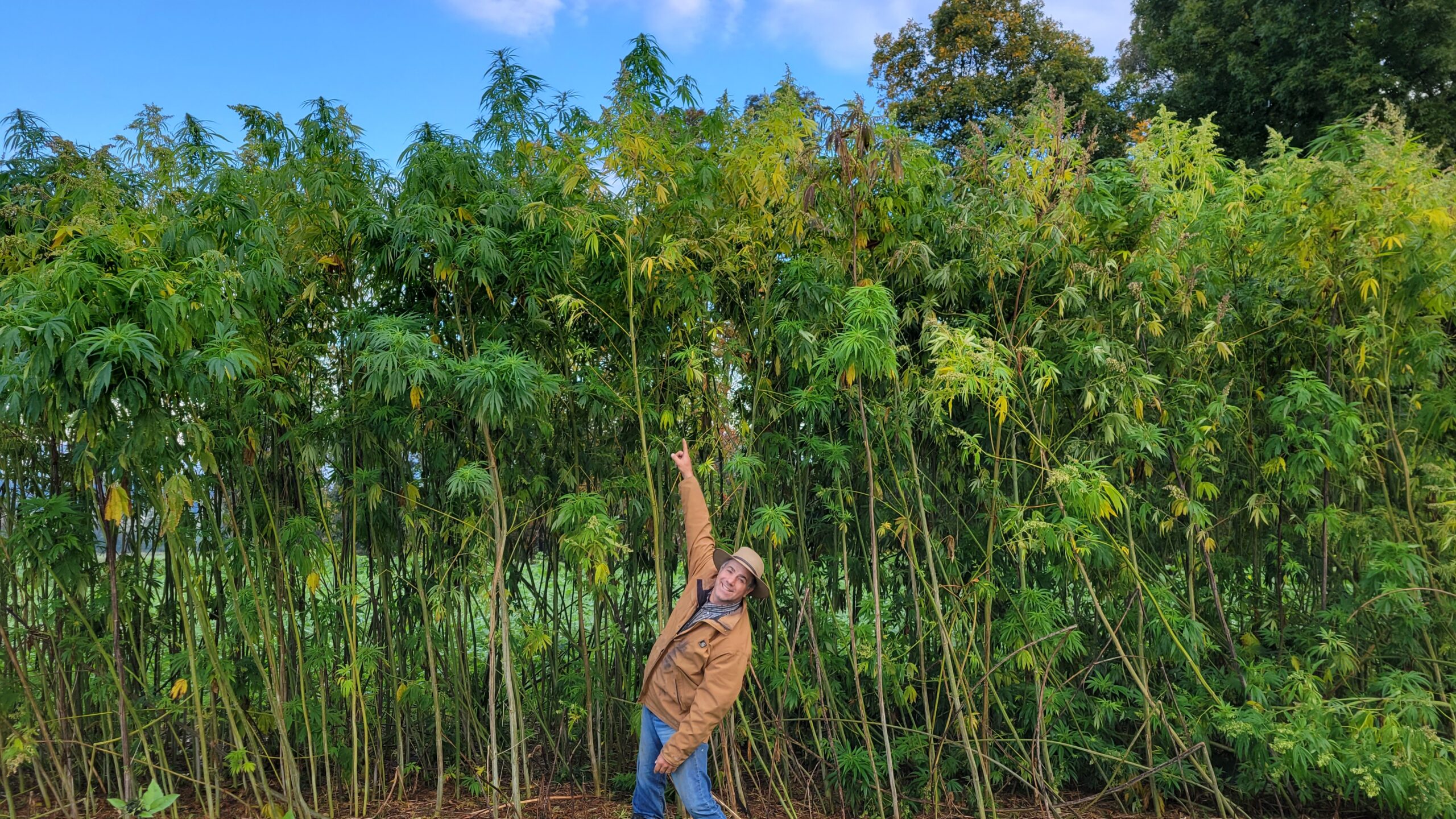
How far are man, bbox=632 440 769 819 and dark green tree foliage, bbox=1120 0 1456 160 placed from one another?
758 cm

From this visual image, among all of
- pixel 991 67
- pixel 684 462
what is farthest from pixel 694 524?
→ pixel 991 67

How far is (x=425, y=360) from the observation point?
104 inches

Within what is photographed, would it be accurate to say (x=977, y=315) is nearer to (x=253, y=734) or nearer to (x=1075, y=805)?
(x=1075, y=805)

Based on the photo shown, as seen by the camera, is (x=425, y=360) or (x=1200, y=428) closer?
(x=425, y=360)

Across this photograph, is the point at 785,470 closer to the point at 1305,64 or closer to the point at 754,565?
the point at 754,565

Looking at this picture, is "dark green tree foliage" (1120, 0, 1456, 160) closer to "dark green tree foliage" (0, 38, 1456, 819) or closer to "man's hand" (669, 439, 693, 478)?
"dark green tree foliage" (0, 38, 1456, 819)

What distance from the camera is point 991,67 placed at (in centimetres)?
1205

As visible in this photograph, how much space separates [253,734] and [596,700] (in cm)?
126

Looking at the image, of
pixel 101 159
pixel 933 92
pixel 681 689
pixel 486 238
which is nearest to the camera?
pixel 681 689

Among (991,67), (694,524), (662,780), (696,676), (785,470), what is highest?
(991,67)

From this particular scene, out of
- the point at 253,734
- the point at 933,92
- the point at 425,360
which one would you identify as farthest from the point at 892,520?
the point at 933,92

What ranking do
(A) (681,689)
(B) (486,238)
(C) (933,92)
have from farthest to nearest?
(C) (933,92), (B) (486,238), (A) (681,689)

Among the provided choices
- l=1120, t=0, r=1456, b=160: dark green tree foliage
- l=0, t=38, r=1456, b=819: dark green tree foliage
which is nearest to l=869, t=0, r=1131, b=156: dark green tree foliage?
l=1120, t=0, r=1456, b=160: dark green tree foliage

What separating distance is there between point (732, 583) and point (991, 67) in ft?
37.9
